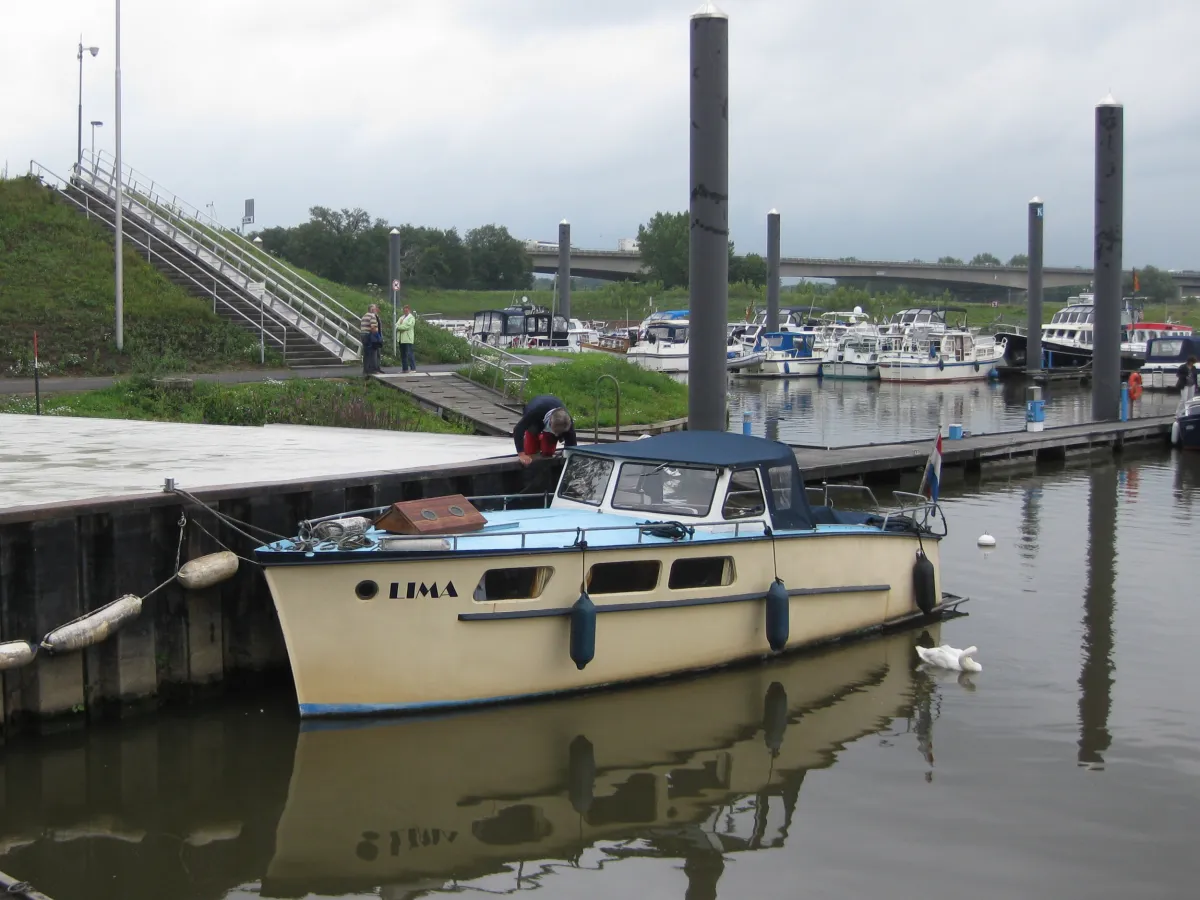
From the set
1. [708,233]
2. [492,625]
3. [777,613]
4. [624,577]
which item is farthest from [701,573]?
[708,233]

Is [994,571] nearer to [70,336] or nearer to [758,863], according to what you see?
[758,863]

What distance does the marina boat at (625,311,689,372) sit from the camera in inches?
2527

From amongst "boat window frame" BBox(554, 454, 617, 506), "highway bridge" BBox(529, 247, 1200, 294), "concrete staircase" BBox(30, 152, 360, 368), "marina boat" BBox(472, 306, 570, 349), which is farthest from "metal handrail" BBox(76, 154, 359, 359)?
"highway bridge" BBox(529, 247, 1200, 294)

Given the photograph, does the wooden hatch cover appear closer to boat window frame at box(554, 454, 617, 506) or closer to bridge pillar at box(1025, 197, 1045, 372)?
boat window frame at box(554, 454, 617, 506)

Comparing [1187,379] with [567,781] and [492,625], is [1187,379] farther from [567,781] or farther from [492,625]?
[567,781]

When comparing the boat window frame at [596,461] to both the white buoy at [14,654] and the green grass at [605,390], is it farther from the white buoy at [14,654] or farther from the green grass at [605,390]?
the green grass at [605,390]

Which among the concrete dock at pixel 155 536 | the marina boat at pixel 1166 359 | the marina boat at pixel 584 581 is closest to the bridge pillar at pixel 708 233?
the concrete dock at pixel 155 536

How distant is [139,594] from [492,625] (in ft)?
11.3

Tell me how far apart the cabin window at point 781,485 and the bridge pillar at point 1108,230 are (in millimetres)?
25346

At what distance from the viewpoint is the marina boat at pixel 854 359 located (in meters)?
65.8

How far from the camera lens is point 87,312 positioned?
3303 cm

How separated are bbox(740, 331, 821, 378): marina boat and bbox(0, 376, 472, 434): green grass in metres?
42.8

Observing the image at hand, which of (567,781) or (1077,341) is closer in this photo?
(567,781)

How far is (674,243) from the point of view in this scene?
12725 cm
